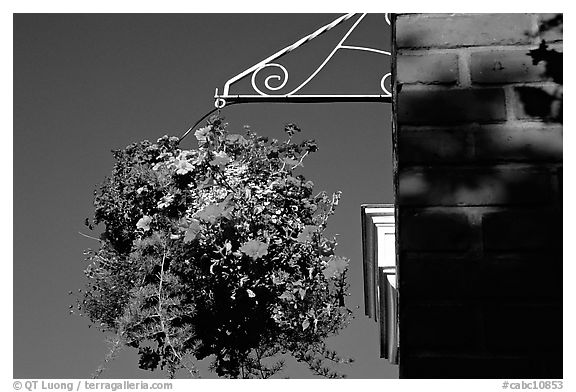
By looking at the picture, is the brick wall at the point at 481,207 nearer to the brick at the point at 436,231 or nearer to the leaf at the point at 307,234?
the brick at the point at 436,231

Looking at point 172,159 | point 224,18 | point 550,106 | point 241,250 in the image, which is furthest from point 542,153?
point 172,159

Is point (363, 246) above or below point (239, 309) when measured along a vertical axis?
above

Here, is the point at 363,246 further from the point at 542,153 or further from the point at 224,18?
the point at 542,153

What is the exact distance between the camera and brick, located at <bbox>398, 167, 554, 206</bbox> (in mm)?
1004

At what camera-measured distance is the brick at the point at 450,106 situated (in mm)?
1041

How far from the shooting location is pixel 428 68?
108 cm

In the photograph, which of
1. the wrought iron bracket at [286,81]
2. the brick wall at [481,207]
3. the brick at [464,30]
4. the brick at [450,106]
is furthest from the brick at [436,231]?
the wrought iron bracket at [286,81]

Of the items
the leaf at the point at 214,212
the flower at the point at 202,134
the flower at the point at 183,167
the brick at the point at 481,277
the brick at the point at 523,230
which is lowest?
the brick at the point at 481,277

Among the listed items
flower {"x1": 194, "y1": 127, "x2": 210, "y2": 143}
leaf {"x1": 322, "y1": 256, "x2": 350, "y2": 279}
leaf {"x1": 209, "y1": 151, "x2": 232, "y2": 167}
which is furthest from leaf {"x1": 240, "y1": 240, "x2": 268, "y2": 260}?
flower {"x1": 194, "y1": 127, "x2": 210, "y2": 143}

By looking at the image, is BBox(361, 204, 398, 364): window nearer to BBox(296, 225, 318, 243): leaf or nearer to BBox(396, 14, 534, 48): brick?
BBox(296, 225, 318, 243): leaf

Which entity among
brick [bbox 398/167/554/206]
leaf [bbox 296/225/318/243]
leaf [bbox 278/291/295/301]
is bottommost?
leaf [bbox 278/291/295/301]

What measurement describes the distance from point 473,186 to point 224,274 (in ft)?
11.1

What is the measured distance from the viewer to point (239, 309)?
14.2ft
